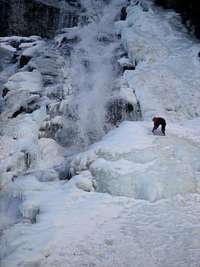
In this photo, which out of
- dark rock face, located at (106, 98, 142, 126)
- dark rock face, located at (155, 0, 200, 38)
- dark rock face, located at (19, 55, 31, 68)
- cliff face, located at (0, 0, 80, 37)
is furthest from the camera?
cliff face, located at (0, 0, 80, 37)

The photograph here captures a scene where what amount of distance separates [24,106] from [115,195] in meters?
7.45

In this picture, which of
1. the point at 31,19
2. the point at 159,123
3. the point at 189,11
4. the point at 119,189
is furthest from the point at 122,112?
the point at 31,19

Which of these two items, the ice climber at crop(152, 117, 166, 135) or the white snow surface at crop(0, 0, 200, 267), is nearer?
the white snow surface at crop(0, 0, 200, 267)

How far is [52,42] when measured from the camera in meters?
21.3

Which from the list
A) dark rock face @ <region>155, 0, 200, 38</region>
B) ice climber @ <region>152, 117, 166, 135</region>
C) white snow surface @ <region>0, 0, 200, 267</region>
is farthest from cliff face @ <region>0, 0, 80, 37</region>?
ice climber @ <region>152, 117, 166, 135</region>

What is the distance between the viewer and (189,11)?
20.2 metres

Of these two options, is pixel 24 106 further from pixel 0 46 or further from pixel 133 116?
pixel 0 46

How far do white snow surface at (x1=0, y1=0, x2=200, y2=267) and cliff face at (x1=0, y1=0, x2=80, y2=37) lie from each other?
28.5 feet

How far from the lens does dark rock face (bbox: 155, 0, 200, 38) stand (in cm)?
1961

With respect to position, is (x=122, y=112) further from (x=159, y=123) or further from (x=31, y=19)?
(x=31, y=19)

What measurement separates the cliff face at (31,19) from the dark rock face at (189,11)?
229 inches

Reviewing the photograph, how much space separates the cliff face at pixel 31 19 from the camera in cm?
2366

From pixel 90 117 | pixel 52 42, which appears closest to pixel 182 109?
pixel 90 117

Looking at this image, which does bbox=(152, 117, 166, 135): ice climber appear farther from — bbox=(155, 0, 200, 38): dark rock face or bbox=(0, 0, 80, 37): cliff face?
bbox=(0, 0, 80, 37): cliff face
